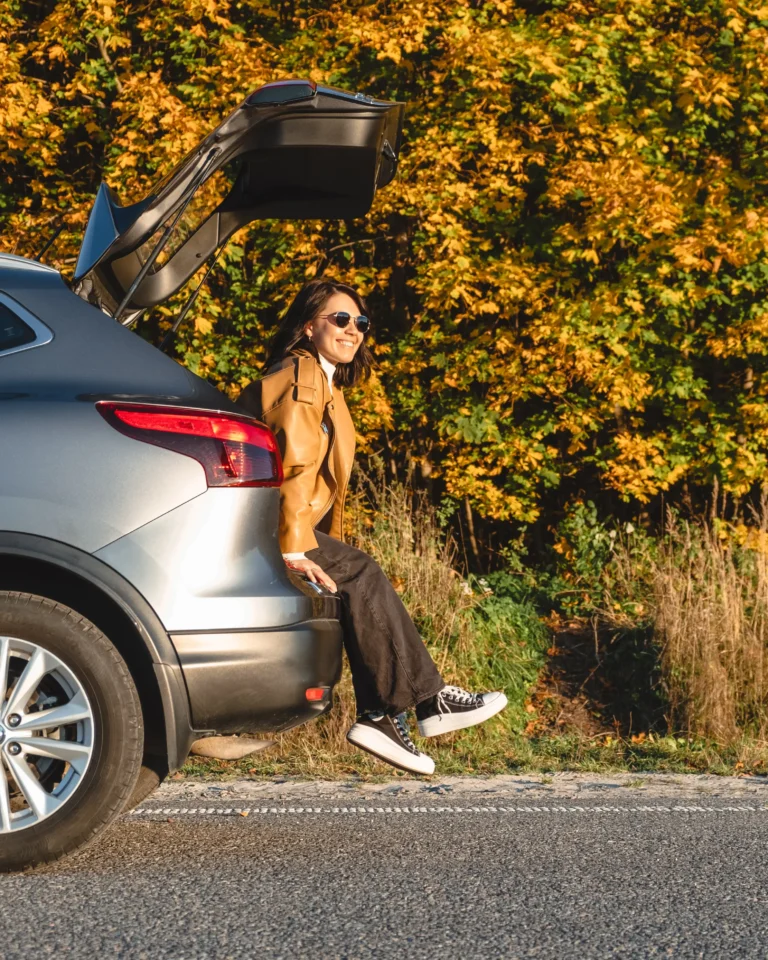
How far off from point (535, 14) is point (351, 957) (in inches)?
423

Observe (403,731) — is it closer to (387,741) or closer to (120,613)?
(387,741)

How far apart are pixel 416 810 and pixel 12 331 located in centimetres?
238

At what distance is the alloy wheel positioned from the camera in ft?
12.6

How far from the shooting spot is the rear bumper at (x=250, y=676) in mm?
3943

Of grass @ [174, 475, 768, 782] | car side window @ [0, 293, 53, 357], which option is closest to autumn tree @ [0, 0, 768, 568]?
grass @ [174, 475, 768, 782]

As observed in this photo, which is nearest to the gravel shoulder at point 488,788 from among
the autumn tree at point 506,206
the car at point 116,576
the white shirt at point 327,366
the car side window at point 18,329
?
the car at point 116,576

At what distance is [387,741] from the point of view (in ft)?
16.4

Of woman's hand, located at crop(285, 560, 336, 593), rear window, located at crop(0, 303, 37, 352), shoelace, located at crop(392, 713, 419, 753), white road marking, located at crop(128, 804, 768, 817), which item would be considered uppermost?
rear window, located at crop(0, 303, 37, 352)

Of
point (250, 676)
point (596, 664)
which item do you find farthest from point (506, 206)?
point (250, 676)

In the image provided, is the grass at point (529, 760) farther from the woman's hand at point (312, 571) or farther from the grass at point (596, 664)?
the woman's hand at point (312, 571)

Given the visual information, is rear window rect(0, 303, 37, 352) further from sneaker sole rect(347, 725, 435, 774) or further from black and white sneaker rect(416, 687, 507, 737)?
black and white sneaker rect(416, 687, 507, 737)

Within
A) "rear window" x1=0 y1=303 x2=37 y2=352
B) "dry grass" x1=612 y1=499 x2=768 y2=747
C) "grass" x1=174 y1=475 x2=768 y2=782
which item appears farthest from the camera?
"dry grass" x1=612 y1=499 x2=768 y2=747

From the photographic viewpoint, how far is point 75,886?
3775 mm

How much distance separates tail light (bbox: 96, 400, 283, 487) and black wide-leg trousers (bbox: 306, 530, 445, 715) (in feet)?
3.03
